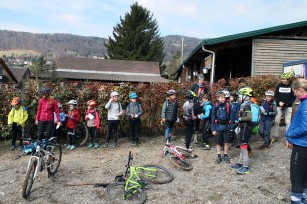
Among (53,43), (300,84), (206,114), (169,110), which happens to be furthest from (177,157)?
(53,43)

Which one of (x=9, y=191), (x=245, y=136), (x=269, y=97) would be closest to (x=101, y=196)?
(x=9, y=191)

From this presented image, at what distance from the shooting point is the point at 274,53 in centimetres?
1338

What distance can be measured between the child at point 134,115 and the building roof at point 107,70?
18.5m

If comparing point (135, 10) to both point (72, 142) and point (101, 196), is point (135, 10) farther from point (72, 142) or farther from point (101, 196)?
point (101, 196)

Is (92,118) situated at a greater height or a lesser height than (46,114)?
lesser

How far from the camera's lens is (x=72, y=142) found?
816 cm

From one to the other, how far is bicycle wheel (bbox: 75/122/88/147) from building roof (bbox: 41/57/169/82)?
17.9m

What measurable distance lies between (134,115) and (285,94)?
465 centimetres

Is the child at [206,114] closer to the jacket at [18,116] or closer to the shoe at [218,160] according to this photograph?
the shoe at [218,160]

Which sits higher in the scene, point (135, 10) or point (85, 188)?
point (135, 10)

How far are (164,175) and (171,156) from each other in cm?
97

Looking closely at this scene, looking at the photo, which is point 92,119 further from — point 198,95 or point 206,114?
point 206,114

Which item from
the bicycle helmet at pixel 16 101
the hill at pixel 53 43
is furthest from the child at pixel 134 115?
the hill at pixel 53 43

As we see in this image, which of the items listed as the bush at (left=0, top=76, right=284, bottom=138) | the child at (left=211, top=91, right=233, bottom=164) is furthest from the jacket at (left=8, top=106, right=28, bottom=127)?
the child at (left=211, top=91, right=233, bottom=164)
